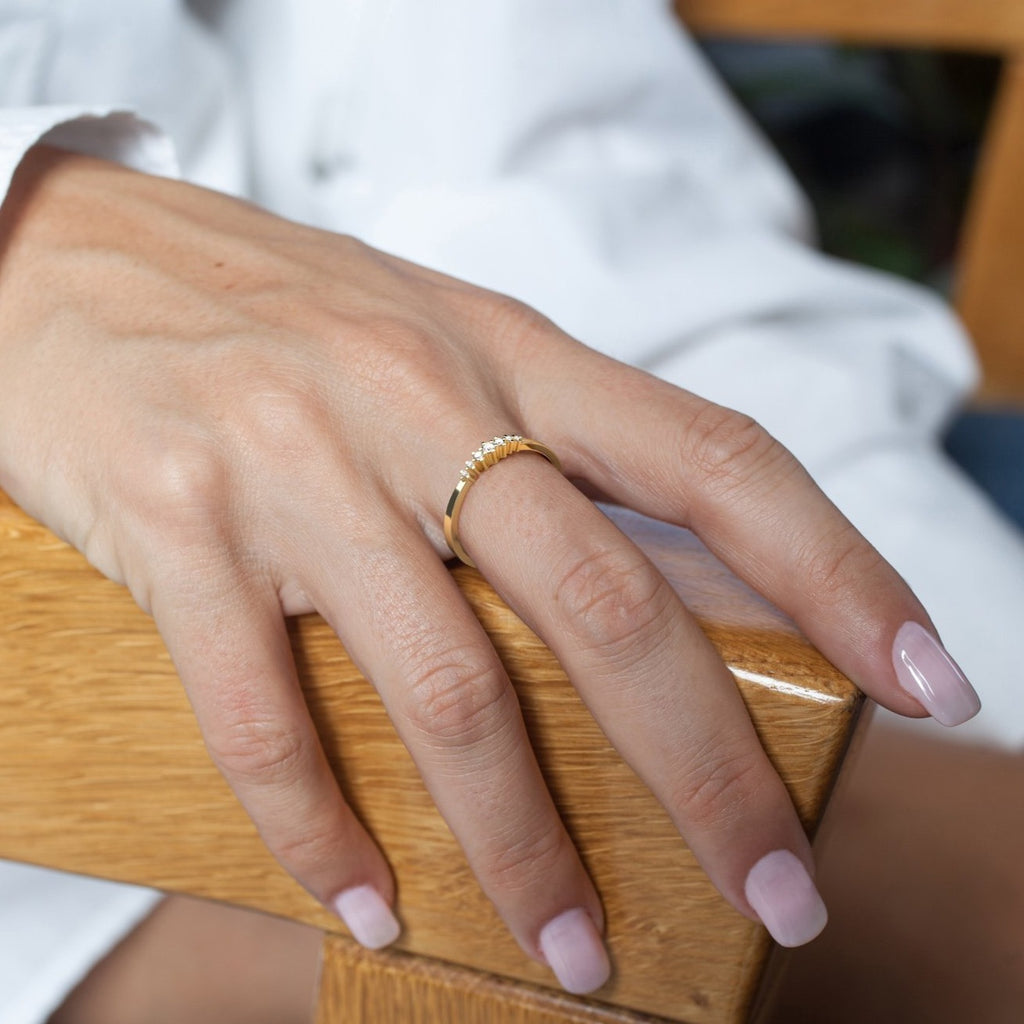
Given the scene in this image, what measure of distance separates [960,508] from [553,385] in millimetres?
392

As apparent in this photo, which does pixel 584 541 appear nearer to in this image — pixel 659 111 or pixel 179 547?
pixel 179 547

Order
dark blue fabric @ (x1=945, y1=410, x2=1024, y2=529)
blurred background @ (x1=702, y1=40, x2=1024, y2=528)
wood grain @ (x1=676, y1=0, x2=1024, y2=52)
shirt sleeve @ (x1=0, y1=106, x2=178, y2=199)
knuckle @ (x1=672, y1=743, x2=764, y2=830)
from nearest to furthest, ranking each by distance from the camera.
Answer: knuckle @ (x1=672, y1=743, x2=764, y2=830), shirt sleeve @ (x1=0, y1=106, x2=178, y2=199), dark blue fabric @ (x1=945, y1=410, x2=1024, y2=529), wood grain @ (x1=676, y1=0, x2=1024, y2=52), blurred background @ (x1=702, y1=40, x2=1024, y2=528)

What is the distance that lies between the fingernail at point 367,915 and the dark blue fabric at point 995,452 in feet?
2.04

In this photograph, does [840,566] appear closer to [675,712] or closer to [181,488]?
[675,712]

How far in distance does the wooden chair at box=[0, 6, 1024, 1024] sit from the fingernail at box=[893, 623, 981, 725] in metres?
0.03

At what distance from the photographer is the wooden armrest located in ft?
1.12

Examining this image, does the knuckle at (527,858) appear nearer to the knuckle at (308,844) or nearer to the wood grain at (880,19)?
the knuckle at (308,844)

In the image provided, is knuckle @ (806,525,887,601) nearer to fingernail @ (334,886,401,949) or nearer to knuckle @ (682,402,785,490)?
knuckle @ (682,402,785,490)

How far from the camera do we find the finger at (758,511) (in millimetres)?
347

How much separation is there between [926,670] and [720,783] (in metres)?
0.08

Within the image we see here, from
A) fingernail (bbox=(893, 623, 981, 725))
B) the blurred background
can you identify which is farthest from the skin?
the blurred background

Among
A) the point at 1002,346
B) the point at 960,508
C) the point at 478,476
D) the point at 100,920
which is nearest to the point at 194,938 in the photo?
the point at 100,920

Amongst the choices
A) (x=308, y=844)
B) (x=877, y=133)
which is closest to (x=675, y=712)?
(x=308, y=844)

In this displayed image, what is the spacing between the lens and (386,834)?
1.22 ft
